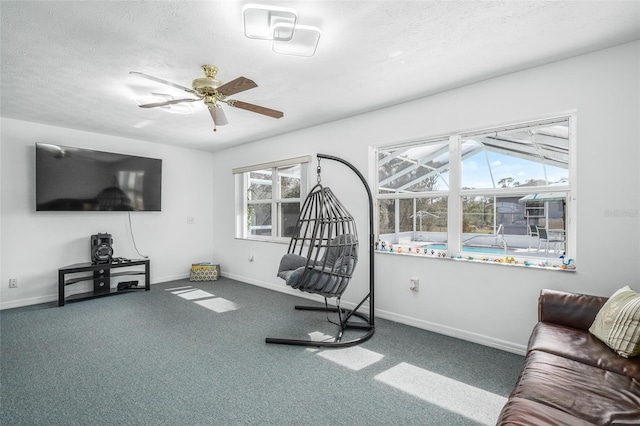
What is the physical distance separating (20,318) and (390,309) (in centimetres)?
418

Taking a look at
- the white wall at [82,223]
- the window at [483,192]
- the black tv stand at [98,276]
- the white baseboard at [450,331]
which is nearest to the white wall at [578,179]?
the white baseboard at [450,331]

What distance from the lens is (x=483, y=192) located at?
2902 millimetres

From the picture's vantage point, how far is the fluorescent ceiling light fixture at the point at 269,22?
70.7 inches

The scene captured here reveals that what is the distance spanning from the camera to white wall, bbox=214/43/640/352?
7.24 feet

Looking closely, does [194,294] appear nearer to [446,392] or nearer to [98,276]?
[98,276]

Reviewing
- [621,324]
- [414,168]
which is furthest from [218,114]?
[621,324]

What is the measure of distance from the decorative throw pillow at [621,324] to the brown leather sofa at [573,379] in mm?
43

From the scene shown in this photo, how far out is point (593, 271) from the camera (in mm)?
2316

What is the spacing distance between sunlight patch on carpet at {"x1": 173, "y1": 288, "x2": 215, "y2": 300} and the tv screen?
1.49 metres

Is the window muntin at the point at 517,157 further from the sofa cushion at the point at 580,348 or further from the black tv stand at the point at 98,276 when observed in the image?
the black tv stand at the point at 98,276

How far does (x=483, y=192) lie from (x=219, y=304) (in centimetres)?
336

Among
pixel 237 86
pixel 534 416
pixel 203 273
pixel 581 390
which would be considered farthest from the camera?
pixel 203 273

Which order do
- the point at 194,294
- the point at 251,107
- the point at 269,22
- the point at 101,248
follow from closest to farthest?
1. the point at 269,22
2. the point at 251,107
3. the point at 101,248
4. the point at 194,294

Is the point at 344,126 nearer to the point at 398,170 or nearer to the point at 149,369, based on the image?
the point at 398,170
